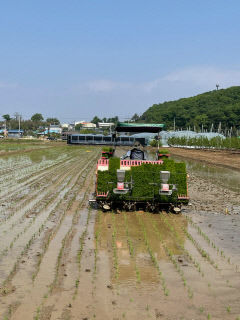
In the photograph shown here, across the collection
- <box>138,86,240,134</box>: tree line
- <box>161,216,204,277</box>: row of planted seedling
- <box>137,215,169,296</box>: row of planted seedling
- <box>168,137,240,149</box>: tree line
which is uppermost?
<box>138,86,240,134</box>: tree line

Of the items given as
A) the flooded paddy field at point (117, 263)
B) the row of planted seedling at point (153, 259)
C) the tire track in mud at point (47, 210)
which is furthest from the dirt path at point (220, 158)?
the row of planted seedling at point (153, 259)

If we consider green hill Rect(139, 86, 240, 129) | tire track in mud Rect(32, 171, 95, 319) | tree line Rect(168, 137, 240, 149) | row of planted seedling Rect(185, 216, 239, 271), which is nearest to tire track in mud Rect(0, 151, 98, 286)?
tire track in mud Rect(32, 171, 95, 319)

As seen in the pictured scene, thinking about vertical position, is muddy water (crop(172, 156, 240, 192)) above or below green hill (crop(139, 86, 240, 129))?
below

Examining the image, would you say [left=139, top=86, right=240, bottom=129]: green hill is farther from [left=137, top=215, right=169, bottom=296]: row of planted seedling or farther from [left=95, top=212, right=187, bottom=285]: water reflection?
[left=137, top=215, right=169, bottom=296]: row of planted seedling

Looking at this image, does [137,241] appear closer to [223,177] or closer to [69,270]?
[69,270]

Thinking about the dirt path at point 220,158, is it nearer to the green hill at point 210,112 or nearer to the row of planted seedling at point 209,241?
the row of planted seedling at point 209,241

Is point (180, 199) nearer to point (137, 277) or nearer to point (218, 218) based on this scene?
point (218, 218)

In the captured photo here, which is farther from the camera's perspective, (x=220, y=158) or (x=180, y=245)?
(x=220, y=158)

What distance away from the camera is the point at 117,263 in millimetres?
6773

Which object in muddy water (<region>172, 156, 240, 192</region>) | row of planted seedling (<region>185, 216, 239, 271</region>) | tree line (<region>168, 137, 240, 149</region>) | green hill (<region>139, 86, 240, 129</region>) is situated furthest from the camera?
green hill (<region>139, 86, 240, 129</region>)

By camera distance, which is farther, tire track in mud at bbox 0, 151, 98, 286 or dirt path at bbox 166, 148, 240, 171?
dirt path at bbox 166, 148, 240, 171

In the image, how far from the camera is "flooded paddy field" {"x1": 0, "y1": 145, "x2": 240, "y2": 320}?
503 centimetres

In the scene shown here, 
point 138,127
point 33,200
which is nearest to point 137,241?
point 138,127

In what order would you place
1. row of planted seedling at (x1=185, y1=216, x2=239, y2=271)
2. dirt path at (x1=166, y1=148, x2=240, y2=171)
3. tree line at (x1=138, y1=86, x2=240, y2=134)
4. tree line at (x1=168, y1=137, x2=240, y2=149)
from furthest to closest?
tree line at (x1=138, y1=86, x2=240, y2=134), tree line at (x1=168, y1=137, x2=240, y2=149), dirt path at (x1=166, y1=148, x2=240, y2=171), row of planted seedling at (x1=185, y1=216, x2=239, y2=271)
